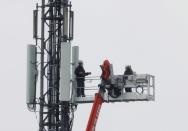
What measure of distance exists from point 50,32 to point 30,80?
2742 millimetres

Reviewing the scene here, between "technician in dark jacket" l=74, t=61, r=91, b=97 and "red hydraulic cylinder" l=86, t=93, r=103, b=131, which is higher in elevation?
"technician in dark jacket" l=74, t=61, r=91, b=97

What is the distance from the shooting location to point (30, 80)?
362 feet

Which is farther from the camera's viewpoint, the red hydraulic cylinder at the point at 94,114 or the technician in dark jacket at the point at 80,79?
the technician in dark jacket at the point at 80,79

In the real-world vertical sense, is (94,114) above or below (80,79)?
below

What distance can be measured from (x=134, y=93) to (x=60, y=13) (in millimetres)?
6183

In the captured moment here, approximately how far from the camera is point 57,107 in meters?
109

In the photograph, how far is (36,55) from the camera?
110 meters

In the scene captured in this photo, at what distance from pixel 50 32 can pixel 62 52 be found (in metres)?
2.02

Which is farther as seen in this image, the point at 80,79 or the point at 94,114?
the point at 80,79

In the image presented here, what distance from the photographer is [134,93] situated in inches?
4203

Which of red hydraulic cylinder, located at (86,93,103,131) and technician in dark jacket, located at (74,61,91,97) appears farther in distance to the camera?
technician in dark jacket, located at (74,61,91,97)

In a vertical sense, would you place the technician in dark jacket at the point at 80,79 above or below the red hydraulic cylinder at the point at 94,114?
above

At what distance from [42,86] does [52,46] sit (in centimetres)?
208

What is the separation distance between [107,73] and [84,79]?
2.22 meters
